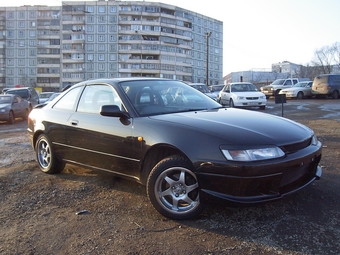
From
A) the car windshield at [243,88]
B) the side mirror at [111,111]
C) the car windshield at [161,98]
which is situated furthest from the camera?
the car windshield at [243,88]

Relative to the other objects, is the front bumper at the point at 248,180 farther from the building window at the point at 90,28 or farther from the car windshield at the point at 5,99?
the building window at the point at 90,28

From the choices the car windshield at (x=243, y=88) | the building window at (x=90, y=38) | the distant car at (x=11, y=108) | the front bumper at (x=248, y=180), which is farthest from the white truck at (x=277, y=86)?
the building window at (x=90, y=38)

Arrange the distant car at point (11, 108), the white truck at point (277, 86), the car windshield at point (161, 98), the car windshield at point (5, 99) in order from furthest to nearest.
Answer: the white truck at point (277, 86) → the car windshield at point (5, 99) → the distant car at point (11, 108) → the car windshield at point (161, 98)

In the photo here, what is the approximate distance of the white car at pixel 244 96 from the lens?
59.5 ft

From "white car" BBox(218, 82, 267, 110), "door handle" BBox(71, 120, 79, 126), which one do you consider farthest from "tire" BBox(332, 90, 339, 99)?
"door handle" BBox(71, 120, 79, 126)

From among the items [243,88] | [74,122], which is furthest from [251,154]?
[243,88]

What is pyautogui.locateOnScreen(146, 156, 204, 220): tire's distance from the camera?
345 centimetres

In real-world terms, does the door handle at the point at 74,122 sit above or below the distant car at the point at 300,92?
below

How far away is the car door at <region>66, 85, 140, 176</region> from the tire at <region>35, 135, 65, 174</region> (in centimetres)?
48

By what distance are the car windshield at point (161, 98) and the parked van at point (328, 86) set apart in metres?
23.6

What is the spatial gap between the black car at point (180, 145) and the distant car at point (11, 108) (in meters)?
10.9

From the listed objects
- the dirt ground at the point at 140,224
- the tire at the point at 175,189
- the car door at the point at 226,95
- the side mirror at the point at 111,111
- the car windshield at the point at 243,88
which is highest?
the car windshield at the point at 243,88

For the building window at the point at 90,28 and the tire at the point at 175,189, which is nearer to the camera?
the tire at the point at 175,189

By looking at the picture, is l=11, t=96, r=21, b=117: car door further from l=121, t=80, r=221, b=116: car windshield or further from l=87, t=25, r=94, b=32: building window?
l=87, t=25, r=94, b=32: building window
